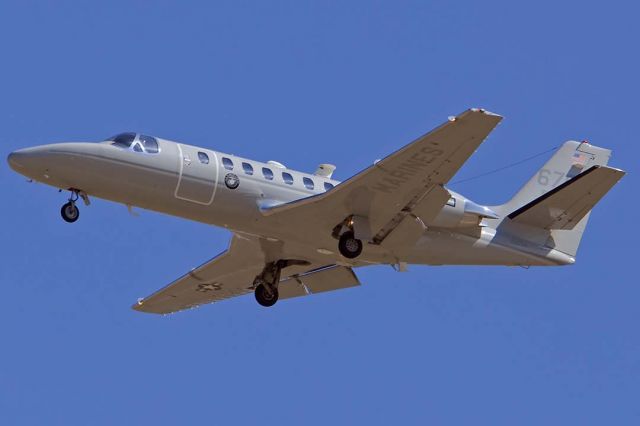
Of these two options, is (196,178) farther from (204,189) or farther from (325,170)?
(325,170)

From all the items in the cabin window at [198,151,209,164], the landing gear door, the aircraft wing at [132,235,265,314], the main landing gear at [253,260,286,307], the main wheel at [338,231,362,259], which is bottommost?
Answer: the main wheel at [338,231,362,259]

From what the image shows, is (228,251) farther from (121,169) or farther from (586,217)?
(586,217)

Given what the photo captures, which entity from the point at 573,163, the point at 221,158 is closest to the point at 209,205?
the point at 221,158

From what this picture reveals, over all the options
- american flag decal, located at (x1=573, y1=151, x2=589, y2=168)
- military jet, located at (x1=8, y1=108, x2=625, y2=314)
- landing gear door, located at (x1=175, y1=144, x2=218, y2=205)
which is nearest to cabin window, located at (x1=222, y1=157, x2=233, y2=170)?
military jet, located at (x1=8, y1=108, x2=625, y2=314)

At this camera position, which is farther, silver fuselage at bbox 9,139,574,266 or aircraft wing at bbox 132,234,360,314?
aircraft wing at bbox 132,234,360,314

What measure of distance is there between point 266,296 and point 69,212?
6.72 metres

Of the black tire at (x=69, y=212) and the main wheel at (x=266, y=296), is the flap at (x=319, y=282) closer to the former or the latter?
the main wheel at (x=266, y=296)

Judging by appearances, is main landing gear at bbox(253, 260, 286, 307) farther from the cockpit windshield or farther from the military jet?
the cockpit windshield

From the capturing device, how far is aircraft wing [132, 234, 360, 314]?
3791 cm

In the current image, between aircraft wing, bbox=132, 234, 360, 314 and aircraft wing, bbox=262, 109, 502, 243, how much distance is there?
3.00m

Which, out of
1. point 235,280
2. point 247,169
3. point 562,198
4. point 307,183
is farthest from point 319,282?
point 562,198

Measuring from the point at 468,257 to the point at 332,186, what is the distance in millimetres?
4132

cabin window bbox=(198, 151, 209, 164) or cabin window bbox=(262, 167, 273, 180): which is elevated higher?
cabin window bbox=(198, 151, 209, 164)

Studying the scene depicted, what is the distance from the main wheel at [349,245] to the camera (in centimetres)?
3462
